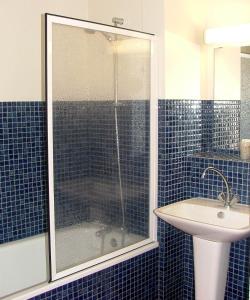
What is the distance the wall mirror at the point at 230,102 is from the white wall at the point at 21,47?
1208 millimetres

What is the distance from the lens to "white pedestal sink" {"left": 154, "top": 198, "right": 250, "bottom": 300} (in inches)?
86.0

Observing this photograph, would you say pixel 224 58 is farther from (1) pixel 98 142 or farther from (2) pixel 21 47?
(2) pixel 21 47

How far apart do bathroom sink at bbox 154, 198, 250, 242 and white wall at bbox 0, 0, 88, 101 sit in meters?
1.21

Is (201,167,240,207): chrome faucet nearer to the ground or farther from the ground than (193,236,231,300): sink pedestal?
farther from the ground

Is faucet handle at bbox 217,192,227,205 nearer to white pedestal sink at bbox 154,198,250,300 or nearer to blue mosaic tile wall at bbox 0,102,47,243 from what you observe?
white pedestal sink at bbox 154,198,250,300

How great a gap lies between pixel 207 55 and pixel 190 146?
66cm

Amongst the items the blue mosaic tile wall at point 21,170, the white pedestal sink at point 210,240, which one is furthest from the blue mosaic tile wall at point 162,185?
the white pedestal sink at point 210,240

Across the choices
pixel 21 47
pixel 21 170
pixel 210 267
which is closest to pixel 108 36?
pixel 21 47

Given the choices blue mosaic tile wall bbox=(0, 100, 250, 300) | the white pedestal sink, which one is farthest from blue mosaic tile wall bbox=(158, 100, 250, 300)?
the white pedestal sink

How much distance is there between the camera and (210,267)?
7.51ft

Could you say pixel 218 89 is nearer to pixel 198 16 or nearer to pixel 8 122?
pixel 198 16

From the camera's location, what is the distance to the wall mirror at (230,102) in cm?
272

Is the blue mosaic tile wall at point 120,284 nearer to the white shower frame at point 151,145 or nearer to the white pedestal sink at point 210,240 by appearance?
the white shower frame at point 151,145

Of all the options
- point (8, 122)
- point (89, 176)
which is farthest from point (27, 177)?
point (89, 176)
